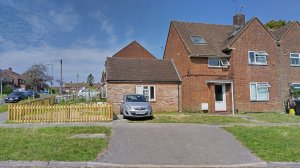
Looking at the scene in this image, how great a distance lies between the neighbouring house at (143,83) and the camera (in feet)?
72.9

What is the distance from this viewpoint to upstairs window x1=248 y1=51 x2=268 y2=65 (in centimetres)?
2303

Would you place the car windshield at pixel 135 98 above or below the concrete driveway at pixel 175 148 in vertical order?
above

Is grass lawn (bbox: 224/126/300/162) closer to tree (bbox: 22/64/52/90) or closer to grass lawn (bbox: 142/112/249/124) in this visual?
grass lawn (bbox: 142/112/249/124)

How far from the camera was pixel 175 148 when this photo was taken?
9.56 m

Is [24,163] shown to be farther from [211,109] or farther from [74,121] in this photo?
[211,109]

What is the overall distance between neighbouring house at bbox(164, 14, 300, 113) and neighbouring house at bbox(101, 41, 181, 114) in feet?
3.38

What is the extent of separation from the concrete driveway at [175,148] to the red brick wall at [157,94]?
9001mm

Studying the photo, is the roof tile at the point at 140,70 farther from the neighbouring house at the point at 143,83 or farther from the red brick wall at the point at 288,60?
the red brick wall at the point at 288,60

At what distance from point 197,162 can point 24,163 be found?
4940 millimetres

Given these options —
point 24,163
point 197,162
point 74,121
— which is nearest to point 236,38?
point 74,121

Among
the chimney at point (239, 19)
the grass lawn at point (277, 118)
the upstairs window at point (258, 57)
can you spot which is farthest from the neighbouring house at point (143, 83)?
the chimney at point (239, 19)

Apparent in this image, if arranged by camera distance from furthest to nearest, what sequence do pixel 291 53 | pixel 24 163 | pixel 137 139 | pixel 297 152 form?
pixel 291 53, pixel 137 139, pixel 297 152, pixel 24 163

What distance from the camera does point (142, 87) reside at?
22.9 metres

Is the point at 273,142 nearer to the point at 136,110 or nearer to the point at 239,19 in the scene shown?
the point at 136,110
